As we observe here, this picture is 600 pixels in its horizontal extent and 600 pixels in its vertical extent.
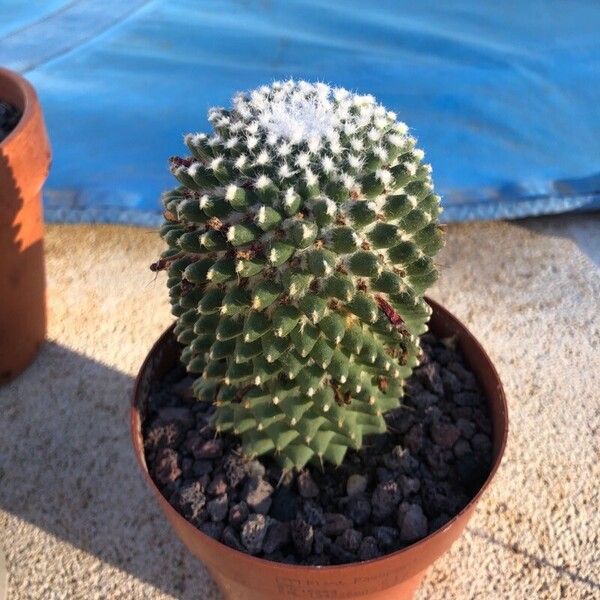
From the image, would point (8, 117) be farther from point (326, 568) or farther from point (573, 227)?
point (573, 227)

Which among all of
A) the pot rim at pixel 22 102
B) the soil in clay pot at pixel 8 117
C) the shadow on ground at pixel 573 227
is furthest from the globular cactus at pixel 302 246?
the shadow on ground at pixel 573 227

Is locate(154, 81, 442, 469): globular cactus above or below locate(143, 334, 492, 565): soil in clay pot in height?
above

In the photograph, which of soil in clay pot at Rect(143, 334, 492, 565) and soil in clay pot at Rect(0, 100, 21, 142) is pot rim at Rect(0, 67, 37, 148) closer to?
soil in clay pot at Rect(0, 100, 21, 142)

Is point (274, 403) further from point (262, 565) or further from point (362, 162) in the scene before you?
point (362, 162)

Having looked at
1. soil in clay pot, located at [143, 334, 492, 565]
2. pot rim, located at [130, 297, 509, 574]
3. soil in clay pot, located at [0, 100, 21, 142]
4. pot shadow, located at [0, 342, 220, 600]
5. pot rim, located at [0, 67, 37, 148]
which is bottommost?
pot shadow, located at [0, 342, 220, 600]

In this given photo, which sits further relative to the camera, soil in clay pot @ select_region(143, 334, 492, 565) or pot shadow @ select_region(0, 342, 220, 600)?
pot shadow @ select_region(0, 342, 220, 600)

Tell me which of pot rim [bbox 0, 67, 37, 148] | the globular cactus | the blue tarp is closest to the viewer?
the globular cactus

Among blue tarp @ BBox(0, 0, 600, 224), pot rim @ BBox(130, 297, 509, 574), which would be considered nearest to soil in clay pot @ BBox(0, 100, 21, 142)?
blue tarp @ BBox(0, 0, 600, 224)
